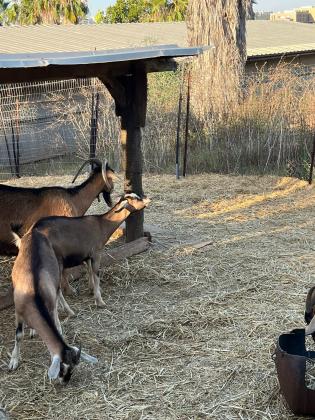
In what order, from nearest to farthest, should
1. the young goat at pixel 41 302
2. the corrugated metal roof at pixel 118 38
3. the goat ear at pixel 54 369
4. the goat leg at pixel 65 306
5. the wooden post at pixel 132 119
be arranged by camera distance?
the goat ear at pixel 54 369 → the young goat at pixel 41 302 → the goat leg at pixel 65 306 → the wooden post at pixel 132 119 → the corrugated metal roof at pixel 118 38

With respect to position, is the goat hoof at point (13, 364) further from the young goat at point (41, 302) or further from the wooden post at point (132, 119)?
the wooden post at point (132, 119)

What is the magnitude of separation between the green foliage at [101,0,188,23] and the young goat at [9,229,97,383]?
34.3 meters

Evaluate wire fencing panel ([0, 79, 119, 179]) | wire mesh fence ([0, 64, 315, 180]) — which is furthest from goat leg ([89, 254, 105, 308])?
wire fencing panel ([0, 79, 119, 179])

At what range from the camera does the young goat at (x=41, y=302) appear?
429 centimetres

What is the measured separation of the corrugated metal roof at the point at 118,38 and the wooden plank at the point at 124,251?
1319 centimetres

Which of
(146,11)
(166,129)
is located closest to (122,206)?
(166,129)

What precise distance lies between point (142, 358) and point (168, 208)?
545 cm

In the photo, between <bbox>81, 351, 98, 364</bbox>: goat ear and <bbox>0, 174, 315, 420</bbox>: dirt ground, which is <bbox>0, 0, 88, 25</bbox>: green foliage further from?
<bbox>81, 351, 98, 364</bbox>: goat ear

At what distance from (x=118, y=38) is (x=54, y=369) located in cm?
2165

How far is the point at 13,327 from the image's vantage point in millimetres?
5617

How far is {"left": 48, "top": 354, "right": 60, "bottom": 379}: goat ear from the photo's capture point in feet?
13.5

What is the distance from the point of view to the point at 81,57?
571cm

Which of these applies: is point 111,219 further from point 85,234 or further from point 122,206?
point 85,234

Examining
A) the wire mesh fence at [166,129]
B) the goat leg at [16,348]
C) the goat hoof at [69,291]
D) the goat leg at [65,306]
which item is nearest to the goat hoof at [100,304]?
the goat leg at [65,306]
